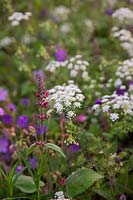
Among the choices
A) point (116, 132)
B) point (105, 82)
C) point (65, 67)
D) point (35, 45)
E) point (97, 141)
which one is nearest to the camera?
point (97, 141)

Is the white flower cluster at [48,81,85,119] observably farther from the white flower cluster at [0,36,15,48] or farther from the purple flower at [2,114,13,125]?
the white flower cluster at [0,36,15,48]

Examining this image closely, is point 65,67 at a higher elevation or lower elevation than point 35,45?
lower

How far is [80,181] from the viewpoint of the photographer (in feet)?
7.45

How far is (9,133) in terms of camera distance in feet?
9.55

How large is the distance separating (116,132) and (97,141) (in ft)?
0.73

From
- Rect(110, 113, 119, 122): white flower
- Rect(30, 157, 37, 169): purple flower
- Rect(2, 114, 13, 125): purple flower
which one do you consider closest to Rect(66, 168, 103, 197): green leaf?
Rect(110, 113, 119, 122): white flower

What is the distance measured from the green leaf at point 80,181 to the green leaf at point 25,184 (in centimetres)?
15

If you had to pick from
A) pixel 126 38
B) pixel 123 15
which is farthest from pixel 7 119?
pixel 123 15

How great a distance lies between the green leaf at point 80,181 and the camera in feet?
7.39

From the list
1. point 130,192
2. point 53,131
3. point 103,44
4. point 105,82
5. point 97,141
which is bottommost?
point 130,192

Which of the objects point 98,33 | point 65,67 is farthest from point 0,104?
point 98,33

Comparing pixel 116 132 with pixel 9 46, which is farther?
pixel 9 46

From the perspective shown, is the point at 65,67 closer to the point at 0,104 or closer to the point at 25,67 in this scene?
the point at 25,67

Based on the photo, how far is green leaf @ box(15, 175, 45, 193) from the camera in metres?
2.37
